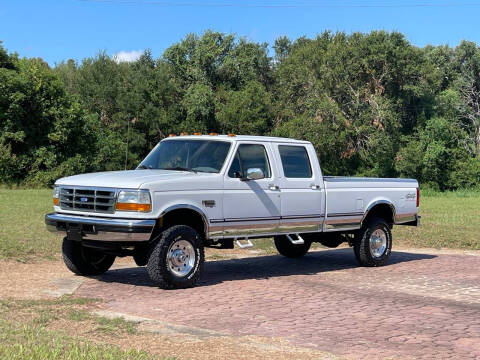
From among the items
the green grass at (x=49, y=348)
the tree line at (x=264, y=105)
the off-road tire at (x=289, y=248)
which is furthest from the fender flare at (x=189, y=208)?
the tree line at (x=264, y=105)

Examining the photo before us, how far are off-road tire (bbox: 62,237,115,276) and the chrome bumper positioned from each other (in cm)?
82

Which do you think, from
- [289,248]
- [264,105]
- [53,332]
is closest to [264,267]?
[289,248]

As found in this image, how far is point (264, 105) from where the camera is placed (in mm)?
67500

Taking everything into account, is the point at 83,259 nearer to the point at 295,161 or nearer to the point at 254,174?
the point at 254,174

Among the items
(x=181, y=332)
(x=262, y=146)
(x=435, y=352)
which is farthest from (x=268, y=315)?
(x=262, y=146)

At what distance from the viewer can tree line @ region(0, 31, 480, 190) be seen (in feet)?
181

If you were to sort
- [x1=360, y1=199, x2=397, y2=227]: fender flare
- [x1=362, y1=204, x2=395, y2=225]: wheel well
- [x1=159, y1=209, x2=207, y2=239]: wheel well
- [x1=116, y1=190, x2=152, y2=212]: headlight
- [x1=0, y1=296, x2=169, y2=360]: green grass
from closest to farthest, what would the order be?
[x1=0, y1=296, x2=169, y2=360]: green grass
[x1=116, y1=190, x2=152, y2=212]: headlight
[x1=159, y1=209, x2=207, y2=239]: wheel well
[x1=360, y1=199, x2=397, y2=227]: fender flare
[x1=362, y1=204, x2=395, y2=225]: wheel well

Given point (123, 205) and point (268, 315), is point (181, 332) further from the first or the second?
point (123, 205)

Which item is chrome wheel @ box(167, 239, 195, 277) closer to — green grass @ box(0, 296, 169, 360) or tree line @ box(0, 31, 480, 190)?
green grass @ box(0, 296, 169, 360)

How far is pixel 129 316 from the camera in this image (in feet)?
28.0

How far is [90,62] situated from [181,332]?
6990cm

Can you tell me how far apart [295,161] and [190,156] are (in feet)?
6.53

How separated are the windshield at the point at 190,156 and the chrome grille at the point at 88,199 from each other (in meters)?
1.48

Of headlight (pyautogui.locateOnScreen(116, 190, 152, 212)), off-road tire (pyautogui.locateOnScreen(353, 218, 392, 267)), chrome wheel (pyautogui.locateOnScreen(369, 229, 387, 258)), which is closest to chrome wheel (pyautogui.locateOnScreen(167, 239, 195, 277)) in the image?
headlight (pyautogui.locateOnScreen(116, 190, 152, 212))
